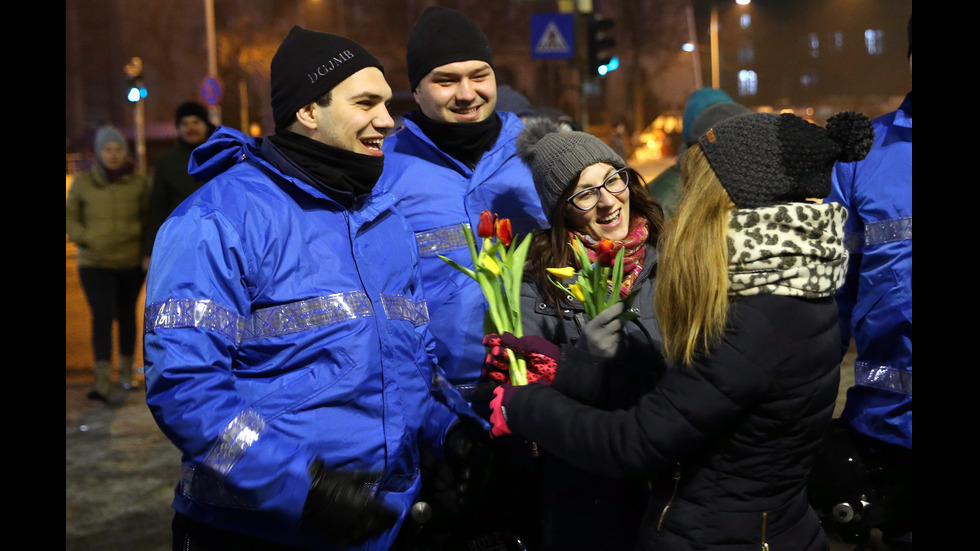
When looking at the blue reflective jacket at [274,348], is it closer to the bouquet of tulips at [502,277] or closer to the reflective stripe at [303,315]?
the reflective stripe at [303,315]

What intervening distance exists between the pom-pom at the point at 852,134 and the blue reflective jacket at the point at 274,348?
1.27 meters

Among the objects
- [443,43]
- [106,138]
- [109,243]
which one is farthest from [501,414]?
[106,138]

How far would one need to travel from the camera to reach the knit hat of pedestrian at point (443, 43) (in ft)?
12.3

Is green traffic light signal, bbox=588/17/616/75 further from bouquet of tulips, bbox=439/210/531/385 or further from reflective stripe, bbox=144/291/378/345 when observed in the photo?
reflective stripe, bbox=144/291/378/345

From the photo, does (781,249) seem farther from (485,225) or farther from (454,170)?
(454,170)

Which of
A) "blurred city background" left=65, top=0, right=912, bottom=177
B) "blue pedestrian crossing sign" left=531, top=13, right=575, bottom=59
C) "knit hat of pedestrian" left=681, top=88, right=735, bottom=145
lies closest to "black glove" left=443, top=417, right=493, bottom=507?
"knit hat of pedestrian" left=681, top=88, right=735, bottom=145

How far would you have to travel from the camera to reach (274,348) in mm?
2436

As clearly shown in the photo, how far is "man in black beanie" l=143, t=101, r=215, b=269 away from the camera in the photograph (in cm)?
766

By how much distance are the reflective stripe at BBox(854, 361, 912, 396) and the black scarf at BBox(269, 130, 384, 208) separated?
1.92 metres

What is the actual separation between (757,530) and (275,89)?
6.10 feet

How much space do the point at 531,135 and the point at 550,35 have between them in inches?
335

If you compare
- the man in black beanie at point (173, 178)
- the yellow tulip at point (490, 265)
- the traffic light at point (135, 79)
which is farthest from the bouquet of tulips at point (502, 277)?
the traffic light at point (135, 79)
